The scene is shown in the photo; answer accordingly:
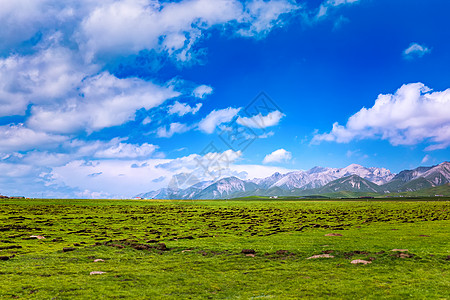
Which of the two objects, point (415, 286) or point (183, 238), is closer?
point (415, 286)

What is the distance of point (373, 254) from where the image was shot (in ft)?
87.2

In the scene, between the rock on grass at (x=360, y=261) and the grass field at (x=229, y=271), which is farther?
the rock on grass at (x=360, y=261)

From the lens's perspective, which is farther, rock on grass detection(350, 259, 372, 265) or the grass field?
rock on grass detection(350, 259, 372, 265)

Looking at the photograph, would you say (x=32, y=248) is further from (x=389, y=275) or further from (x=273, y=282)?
(x=389, y=275)

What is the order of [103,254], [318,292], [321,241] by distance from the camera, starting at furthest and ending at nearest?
[321,241], [103,254], [318,292]

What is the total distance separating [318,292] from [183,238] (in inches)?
1147

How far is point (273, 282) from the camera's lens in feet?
64.6

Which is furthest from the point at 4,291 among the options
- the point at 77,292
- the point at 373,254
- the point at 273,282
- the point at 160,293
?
the point at 373,254

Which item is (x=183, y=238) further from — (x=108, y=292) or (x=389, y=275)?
(x=389, y=275)

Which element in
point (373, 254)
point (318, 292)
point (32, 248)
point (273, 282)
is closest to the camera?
point (318, 292)

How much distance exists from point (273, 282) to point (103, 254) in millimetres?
20205

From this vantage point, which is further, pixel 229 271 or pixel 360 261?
pixel 360 261

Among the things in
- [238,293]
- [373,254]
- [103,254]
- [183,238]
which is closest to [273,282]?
[238,293]

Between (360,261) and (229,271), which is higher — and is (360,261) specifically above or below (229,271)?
above
